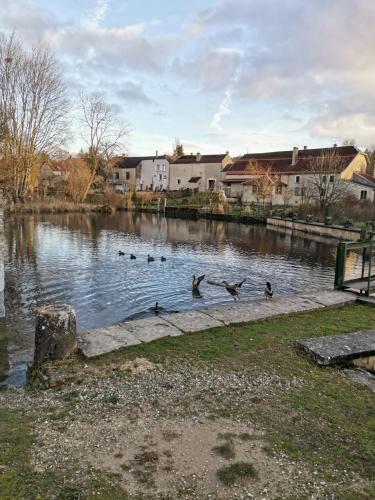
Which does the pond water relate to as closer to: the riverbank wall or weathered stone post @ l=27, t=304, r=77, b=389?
weathered stone post @ l=27, t=304, r=77, b=389

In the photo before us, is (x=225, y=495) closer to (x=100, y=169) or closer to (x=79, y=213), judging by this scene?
(x=79, y=213)

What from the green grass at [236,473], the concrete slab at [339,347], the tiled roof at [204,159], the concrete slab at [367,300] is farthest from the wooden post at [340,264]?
the tiled roof at [204,159]

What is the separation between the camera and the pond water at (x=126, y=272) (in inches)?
381

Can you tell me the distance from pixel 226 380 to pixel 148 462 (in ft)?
5.72

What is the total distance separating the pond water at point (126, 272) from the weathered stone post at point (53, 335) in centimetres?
114

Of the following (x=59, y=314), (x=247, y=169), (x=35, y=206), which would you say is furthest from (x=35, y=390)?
(x=247, y=169)

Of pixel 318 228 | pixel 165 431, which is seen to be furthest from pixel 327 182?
pixel 165 431

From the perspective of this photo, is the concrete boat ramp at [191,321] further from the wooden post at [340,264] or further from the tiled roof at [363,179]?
the tiled roof at [363,179]

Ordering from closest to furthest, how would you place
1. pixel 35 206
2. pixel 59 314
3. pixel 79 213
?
pixel 59 314
pixel 35 206
pixel 79 213

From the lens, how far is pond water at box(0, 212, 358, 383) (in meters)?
9.68

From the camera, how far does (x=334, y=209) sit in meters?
34.2

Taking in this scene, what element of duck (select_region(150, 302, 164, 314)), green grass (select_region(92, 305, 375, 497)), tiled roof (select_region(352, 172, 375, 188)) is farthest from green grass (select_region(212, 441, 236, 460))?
tiled roof (select_region(352, 172, 375, 188))

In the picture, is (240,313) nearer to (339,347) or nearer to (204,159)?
(339,347)

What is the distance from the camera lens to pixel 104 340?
5.82 metres
